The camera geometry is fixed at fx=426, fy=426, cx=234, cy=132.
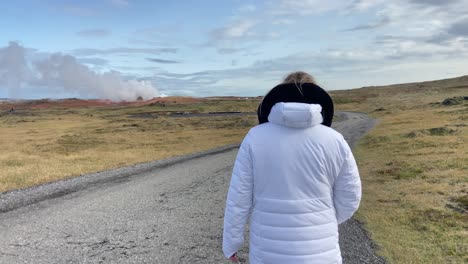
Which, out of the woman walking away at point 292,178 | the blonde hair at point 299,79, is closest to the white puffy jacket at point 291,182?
the woman walking away at point 292,178

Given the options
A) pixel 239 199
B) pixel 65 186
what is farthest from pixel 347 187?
pixel 65 186

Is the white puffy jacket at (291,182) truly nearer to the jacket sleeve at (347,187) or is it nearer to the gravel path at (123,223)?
the jacket sleeve at (347,187)

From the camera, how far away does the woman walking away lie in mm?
3523

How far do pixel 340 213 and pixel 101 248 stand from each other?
652 centimetres

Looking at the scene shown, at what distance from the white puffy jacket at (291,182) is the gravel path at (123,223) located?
4771mm

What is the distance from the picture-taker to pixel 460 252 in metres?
8.95

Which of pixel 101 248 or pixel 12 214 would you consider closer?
pixel 101 248

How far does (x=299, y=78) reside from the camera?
3.71 metres

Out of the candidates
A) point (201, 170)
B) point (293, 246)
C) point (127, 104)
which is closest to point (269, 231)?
point (293, 246)

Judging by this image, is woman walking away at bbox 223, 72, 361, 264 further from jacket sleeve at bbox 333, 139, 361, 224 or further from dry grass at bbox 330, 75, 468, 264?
A: dry grass at bbox 330, 75, 468, 264

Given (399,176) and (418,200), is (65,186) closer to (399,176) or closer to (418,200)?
(418,200)

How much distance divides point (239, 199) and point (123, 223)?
8018mm

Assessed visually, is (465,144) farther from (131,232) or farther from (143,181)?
(131,232)

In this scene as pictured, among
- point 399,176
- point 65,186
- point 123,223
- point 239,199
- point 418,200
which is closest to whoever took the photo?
point 239,199
